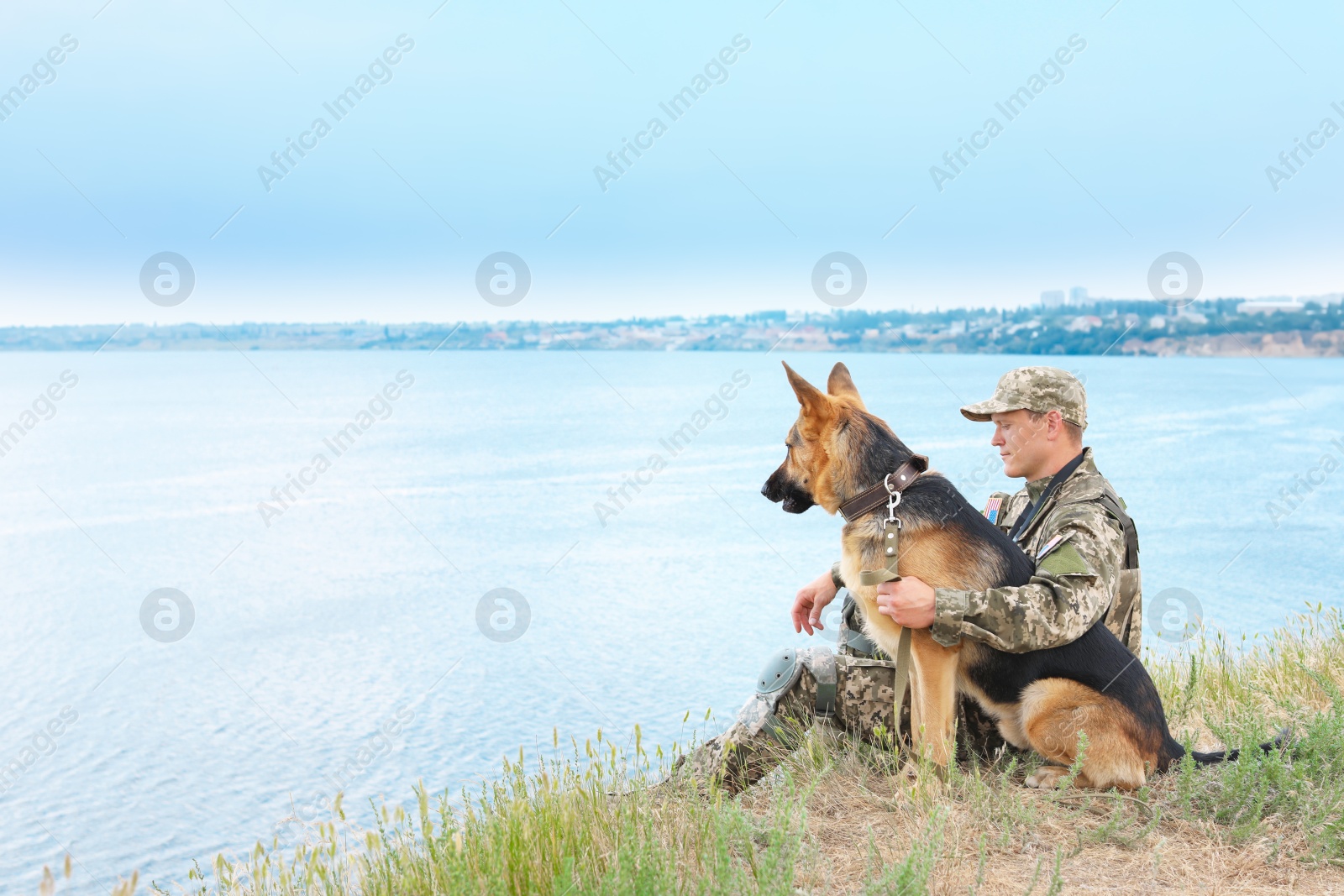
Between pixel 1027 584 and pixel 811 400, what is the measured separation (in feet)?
3.66

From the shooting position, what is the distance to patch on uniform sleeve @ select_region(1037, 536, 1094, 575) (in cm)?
365

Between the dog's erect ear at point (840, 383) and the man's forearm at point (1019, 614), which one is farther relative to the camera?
the dog's erect ear at point (840, 383)

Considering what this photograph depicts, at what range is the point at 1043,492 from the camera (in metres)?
4.27

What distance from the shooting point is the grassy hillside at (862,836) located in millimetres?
3139

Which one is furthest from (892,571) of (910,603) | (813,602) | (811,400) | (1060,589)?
(813,602)

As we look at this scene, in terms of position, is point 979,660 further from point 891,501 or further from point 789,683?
point 789,683

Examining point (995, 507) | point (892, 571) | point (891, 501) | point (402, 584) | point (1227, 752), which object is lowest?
point (1227, 752)

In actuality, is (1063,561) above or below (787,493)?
below

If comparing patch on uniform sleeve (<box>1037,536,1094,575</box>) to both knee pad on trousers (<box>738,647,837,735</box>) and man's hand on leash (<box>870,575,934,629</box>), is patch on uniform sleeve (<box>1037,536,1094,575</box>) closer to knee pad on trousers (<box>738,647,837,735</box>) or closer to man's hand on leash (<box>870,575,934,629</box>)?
man's hand on leash (<box>870,575,934,629</box>)

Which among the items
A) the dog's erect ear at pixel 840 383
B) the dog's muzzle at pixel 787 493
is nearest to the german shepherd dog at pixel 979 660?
the dog's muzzle at pixel 787 493

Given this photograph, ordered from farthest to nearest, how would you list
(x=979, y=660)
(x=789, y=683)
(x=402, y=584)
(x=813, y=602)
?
(x=402, y=584) → (x=813, y=602) → (x=789, y=683) → (x=979, y=660)

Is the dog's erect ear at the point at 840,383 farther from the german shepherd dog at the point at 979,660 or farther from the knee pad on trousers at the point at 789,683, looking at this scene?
the knee pad on trousers at the point at 789,683

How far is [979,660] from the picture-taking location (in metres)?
3.76

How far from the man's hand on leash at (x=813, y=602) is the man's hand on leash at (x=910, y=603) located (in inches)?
38.6
